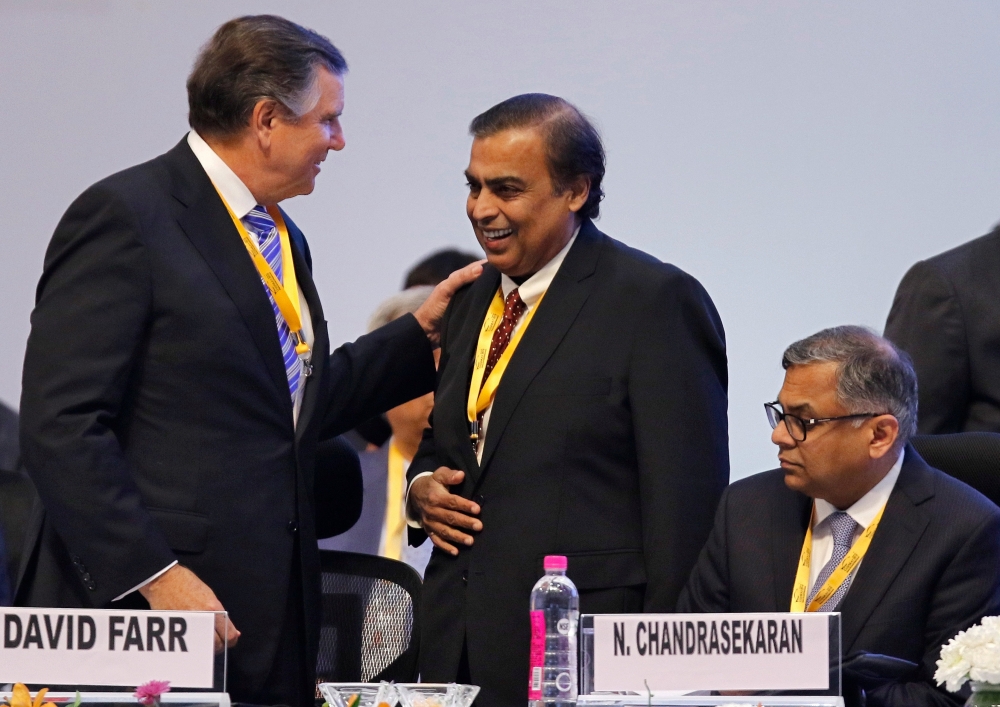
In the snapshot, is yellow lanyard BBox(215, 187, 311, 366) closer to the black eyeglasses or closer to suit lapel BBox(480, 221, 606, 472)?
suit lapel BBox(480, 221, 606, 472)

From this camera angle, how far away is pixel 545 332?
120 inches

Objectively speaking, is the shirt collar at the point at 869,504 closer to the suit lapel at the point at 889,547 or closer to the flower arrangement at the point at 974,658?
the suit lapel at the point at 889,547

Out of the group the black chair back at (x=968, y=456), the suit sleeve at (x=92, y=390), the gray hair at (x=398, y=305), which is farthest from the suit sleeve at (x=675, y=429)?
the gray hair at (x=398, y=305)

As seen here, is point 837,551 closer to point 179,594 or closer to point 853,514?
point 853,514

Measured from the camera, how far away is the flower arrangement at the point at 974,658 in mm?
2098

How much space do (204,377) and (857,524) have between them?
1.45 m

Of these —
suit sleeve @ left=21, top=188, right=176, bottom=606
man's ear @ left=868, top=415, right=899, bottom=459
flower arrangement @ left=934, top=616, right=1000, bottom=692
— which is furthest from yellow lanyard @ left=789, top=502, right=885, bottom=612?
suit sleeve @ left=21, top=188, right=176, bottom=606

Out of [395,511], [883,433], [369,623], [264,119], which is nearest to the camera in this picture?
[264,119]

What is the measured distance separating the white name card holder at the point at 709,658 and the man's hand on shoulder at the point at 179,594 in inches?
29.6

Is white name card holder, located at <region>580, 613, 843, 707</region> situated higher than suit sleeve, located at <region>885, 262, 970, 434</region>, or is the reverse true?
suit sleeve, located at <region>885, 262, 970, 434</region>

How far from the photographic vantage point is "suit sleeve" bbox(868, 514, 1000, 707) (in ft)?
9.20

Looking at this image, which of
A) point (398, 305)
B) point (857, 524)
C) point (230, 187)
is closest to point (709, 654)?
point (857, 524)

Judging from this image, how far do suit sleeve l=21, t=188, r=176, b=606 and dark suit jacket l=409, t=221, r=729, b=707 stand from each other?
732 mm

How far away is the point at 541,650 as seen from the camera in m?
2.28
